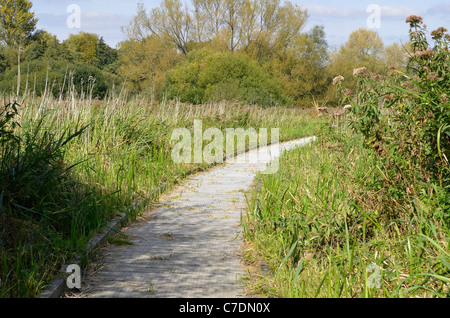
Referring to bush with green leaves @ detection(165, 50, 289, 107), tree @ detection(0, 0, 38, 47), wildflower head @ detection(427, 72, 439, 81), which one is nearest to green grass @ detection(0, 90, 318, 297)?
wildflower head @ detection(427, 72, 439, 81)

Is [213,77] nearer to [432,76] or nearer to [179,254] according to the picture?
[179,254]

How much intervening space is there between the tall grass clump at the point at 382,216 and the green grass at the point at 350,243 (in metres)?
0.01

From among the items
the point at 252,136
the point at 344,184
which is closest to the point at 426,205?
the point at 344,184

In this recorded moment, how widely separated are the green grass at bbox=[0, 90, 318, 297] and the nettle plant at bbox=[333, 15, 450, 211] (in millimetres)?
3080

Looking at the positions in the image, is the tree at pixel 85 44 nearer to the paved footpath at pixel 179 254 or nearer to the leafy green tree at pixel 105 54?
the leafy green tree at pixel 105 54

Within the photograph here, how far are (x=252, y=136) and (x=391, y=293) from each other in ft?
45.9

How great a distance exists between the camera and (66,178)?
229 inches

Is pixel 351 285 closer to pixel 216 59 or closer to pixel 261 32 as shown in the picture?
pixel 216 59

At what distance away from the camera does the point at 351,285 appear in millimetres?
3766

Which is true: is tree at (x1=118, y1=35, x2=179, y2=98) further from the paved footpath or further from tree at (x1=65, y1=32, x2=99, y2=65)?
the paved footpath

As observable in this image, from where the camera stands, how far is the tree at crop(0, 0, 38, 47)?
49438 millimetres

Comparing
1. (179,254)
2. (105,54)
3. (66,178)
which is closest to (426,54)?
(179,254)

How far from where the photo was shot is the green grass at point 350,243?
3.80 m

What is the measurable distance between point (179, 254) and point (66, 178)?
177cm
